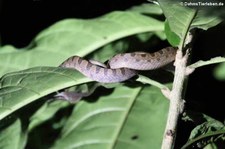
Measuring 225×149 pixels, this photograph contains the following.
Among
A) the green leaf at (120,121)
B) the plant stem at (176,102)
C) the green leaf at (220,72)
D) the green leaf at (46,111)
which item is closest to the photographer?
the plant stem at (176,102)

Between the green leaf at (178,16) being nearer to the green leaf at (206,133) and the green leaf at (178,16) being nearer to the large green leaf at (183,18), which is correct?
the large green leaf at (183,18)

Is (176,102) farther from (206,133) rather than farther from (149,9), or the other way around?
(149,9)

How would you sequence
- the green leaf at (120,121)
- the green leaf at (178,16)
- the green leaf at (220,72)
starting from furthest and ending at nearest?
the green leaf at (220,72)
the green leaf at (120,121)
the green leaf at (178,16)

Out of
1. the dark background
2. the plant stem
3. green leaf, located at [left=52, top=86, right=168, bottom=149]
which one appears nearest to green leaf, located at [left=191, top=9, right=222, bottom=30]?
the plant stem

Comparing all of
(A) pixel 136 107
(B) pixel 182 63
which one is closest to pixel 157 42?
(A) pixel 136 107

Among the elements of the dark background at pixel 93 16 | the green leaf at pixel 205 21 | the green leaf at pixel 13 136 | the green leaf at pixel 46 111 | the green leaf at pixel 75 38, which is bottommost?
the green leaf at pixel 46 111

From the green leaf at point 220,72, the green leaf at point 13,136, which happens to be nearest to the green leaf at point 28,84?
the green leaf at point 13,136

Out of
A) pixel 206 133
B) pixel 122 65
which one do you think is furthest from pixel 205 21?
pixel 122 65
